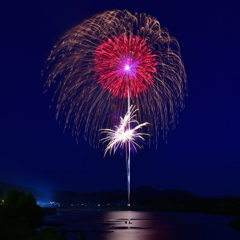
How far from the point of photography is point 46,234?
90.1ft

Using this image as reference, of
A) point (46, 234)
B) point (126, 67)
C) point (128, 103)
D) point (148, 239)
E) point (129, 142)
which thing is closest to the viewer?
point (46, 234)

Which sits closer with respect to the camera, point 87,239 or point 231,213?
point 87,239

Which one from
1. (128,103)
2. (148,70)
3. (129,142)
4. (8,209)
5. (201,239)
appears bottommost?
(201,239)

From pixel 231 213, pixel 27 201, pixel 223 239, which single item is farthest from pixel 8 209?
pixel 231 213

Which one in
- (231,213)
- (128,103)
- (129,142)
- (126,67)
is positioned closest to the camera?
(126,67)

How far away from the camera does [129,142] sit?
5462 centimetres

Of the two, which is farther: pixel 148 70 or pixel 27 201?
pixel 27 201

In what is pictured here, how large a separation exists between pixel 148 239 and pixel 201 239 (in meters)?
12.2

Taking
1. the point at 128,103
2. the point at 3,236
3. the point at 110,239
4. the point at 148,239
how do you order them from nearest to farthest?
the point at 3,236 → the point at 128,103 → the point at 110,239 → the point at 148,239

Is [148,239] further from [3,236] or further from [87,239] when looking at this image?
[3,236]

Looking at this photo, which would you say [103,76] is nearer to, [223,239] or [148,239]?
[148,239]

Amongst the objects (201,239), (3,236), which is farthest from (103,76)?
(201,239)

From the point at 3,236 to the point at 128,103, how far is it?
26.3 metres

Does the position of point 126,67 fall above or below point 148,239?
above
